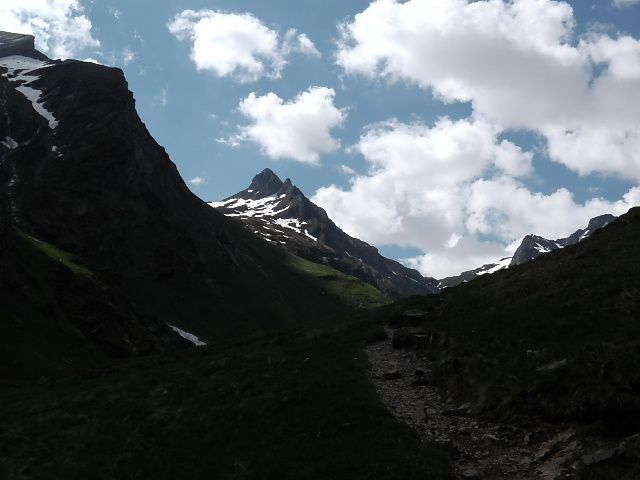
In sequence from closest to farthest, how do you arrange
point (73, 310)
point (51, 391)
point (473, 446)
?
point (473, 446)
point (51, 391)
point (73, 310)

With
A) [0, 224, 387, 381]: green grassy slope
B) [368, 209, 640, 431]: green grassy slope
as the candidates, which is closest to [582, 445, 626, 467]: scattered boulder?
[368, 209, 640, 431]: green grassy slope

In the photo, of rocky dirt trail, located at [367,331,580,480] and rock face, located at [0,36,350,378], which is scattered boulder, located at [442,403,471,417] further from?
rock face, located at [0,36,350,378]

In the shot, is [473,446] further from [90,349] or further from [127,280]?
[127,280]

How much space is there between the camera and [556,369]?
2484 centimetres

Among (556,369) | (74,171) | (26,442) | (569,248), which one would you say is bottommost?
(26,442)

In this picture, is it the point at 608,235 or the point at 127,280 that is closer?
the point at 608,235

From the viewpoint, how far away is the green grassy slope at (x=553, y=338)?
22.5 meters

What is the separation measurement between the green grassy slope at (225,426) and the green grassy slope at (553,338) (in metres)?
5.56

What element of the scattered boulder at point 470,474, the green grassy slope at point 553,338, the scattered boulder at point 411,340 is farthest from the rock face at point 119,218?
the scattered boulder at point 470,474

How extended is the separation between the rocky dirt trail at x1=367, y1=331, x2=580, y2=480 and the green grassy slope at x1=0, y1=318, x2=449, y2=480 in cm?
120

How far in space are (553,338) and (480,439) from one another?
425 inches

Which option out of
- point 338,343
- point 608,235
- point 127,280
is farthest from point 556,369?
point 127,280

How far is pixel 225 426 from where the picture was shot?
2820 centimetres

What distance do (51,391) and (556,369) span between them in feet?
118
